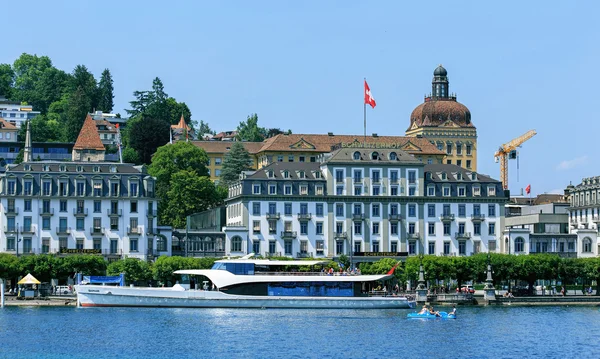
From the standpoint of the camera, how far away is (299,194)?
148 m

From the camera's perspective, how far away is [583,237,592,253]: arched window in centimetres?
15600

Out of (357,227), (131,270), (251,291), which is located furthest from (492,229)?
(251,291)

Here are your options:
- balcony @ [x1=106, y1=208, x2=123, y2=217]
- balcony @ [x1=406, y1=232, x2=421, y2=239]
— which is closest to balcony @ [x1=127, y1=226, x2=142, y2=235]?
balcony @ [x1=106, y1=208, x2=123, y2=217]

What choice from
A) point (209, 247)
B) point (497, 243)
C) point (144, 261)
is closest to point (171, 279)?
point (144, 261)

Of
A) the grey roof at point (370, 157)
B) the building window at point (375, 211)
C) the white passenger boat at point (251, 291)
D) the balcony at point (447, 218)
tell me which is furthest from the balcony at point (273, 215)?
the white passenger boat at point (251, 291)

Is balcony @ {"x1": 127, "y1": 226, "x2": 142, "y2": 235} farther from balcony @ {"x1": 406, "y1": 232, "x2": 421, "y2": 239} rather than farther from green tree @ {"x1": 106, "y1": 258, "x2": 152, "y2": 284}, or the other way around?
balcony @ {"x1": 406, "y1": 232, "x2": 421, "y2": 239}

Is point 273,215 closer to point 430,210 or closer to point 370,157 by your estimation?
point 370,157

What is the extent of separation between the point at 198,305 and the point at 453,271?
32.0 metres

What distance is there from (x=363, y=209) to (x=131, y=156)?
55425 millimetres

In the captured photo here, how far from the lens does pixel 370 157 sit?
150 m

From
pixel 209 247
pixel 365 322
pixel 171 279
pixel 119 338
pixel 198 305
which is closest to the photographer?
pixel 119 338

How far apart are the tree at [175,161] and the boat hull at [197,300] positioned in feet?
181

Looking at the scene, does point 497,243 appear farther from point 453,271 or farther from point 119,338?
point 119,338

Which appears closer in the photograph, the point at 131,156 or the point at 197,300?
the point at 197,300
